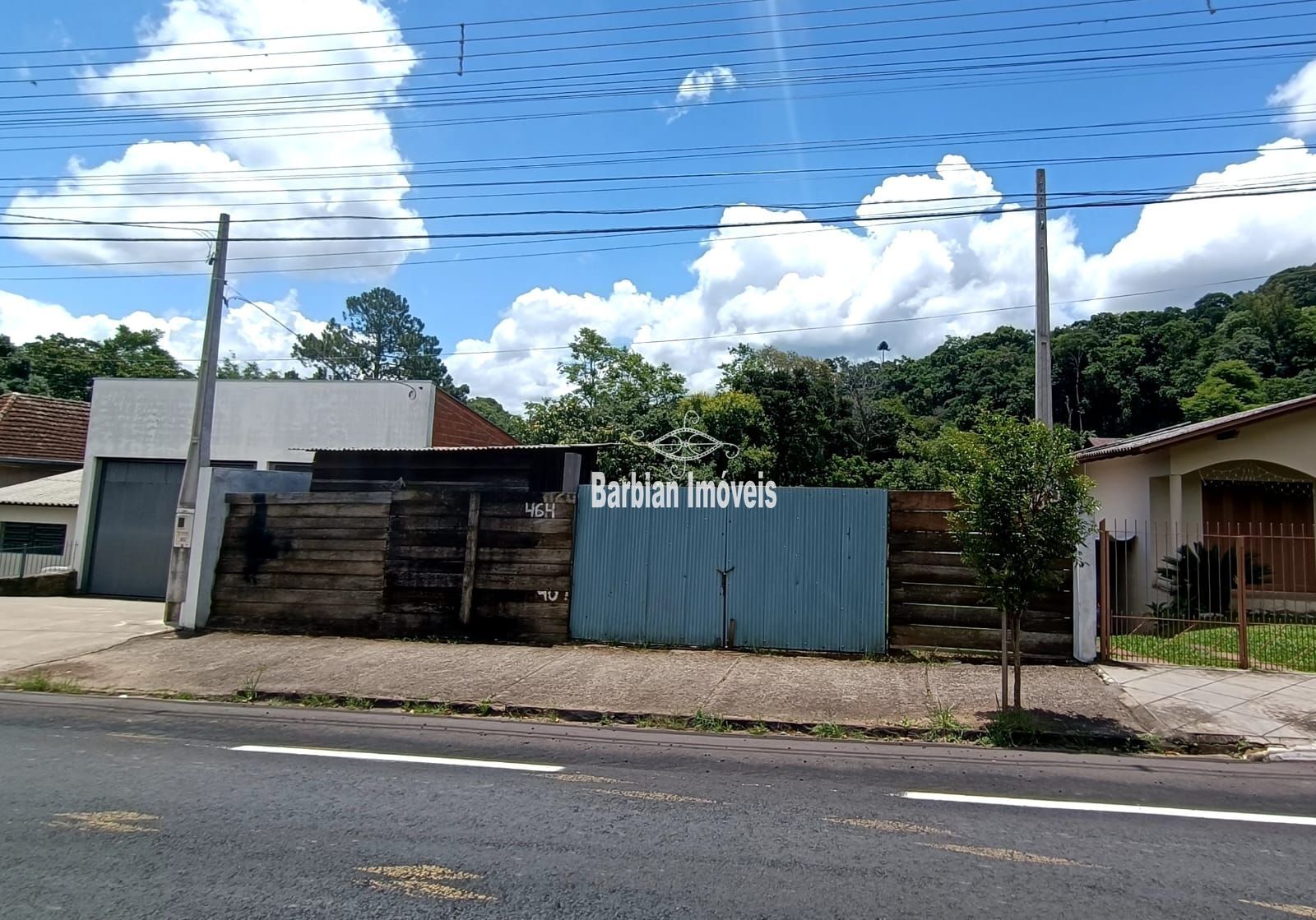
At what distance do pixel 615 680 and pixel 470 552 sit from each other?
11.1ft

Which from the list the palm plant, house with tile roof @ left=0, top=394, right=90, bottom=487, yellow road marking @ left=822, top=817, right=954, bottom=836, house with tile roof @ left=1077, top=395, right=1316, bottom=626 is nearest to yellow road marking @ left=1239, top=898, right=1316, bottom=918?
yellow road marking @ left=822, top=817, right=954, bottom=836

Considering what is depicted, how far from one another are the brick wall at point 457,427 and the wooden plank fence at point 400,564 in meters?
5.46

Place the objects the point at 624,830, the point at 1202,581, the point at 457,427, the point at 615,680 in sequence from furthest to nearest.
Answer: the point at 457,427
the point at 1202,581
the point at 615,680
the point at 624,830

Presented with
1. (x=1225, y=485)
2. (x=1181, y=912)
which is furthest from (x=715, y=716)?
(x=1225, y=485)

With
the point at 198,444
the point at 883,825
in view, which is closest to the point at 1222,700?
the point at 883,825

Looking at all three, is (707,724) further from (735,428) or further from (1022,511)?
(735,428)

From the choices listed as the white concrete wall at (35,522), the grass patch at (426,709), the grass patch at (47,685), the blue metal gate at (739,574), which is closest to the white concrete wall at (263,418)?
the white concrete wall at (35,522)

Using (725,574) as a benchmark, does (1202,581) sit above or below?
above

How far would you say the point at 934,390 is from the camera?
6022 centimetres

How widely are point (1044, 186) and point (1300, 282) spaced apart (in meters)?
66.4

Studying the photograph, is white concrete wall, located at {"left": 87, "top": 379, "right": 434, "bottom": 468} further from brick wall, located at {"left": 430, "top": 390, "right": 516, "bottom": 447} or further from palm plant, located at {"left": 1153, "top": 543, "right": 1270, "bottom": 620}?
palm plant, located at {"left": 1153, "top": 543, "right": 1270, "bottom": 620}

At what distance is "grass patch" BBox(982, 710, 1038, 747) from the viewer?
692 centimetres

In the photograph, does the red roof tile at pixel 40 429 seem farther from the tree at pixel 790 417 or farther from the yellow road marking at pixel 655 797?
the yellow road marking at pixel 655 797

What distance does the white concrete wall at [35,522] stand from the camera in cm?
1931
